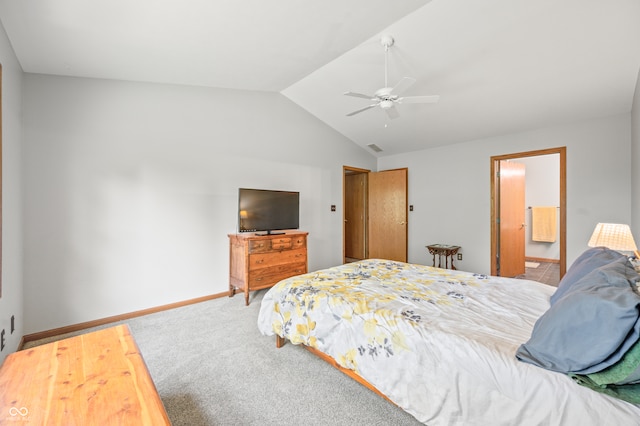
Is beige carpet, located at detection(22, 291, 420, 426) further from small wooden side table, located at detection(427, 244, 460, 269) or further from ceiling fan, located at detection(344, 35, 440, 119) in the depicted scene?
small wooden side table, located at detection(427, 244, 460, 269)

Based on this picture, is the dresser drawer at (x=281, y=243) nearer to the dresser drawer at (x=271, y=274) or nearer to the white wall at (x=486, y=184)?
the dresser drawer at (x=271, y=274)

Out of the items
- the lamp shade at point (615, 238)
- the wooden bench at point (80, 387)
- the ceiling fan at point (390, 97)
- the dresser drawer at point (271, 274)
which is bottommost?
the dresser drawer at point (271, 274)

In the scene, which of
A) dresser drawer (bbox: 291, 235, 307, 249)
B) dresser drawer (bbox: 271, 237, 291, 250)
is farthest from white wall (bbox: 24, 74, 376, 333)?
dresser drawer (bbox: 291, 235, 307, 249)

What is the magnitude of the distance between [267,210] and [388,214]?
2.76 meters

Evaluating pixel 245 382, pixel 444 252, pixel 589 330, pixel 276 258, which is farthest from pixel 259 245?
pixel 589 330

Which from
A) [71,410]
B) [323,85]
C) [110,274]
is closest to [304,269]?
[110,274]

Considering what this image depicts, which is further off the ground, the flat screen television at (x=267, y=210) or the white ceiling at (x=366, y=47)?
the white ceiling at (x=366, y=47)

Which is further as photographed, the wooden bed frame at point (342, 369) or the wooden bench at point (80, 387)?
the wooden bed frame at point (342, 369)

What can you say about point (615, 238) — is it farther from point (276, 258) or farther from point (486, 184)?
point (276, 258)

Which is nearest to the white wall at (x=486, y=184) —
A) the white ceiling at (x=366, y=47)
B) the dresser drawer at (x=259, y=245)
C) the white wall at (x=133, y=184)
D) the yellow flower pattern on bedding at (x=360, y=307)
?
the white ceiling at (x=366, y=47)

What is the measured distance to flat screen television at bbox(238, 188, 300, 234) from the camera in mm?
3666

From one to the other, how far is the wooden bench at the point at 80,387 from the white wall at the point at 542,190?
23.5ft

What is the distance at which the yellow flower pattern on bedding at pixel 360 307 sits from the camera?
5.45ft

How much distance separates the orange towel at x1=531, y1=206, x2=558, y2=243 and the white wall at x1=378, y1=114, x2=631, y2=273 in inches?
104
